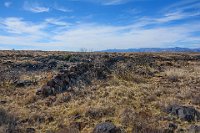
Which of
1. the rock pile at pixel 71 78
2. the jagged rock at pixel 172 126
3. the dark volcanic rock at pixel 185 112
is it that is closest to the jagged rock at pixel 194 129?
the jagged rock at pixel 172 126

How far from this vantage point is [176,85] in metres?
21.0

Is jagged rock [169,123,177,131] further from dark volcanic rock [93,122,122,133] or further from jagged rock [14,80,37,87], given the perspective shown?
jagged rock [14,80,37,87]

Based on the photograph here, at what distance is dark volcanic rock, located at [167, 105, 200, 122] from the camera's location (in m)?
13.2

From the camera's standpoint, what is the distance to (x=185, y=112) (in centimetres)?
1359

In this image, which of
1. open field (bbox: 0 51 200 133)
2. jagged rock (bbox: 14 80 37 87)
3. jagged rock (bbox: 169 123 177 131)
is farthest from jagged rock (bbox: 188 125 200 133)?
jagged rock (bbox: 14 80 37 87)

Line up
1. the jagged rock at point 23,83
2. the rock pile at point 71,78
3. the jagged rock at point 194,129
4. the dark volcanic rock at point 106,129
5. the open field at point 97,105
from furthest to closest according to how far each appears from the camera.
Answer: the jagged rock at point 23,83, the rock pile at point 71,78, the open field at point 97,105, the dark volcanic rock at point 106,129, the jagged rock at point 194,129

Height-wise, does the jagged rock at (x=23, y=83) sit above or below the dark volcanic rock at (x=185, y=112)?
above

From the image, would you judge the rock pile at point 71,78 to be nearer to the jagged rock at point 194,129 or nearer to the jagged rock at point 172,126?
the jagged rock at point 172,126

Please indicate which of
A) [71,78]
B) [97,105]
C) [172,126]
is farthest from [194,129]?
[71,78]

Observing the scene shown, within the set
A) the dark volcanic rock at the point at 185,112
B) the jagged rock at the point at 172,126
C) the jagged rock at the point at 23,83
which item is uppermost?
the jagged rock at the point at 23,83

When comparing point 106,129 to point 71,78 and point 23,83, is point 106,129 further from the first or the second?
point 23,83

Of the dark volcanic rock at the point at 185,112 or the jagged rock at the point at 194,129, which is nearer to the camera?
the jagged rock at the point at 194,129

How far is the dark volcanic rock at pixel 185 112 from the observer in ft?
43.4

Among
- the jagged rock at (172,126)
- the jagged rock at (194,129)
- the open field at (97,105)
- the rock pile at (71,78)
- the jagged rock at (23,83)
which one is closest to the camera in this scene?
the jagged rock at (194,129)
